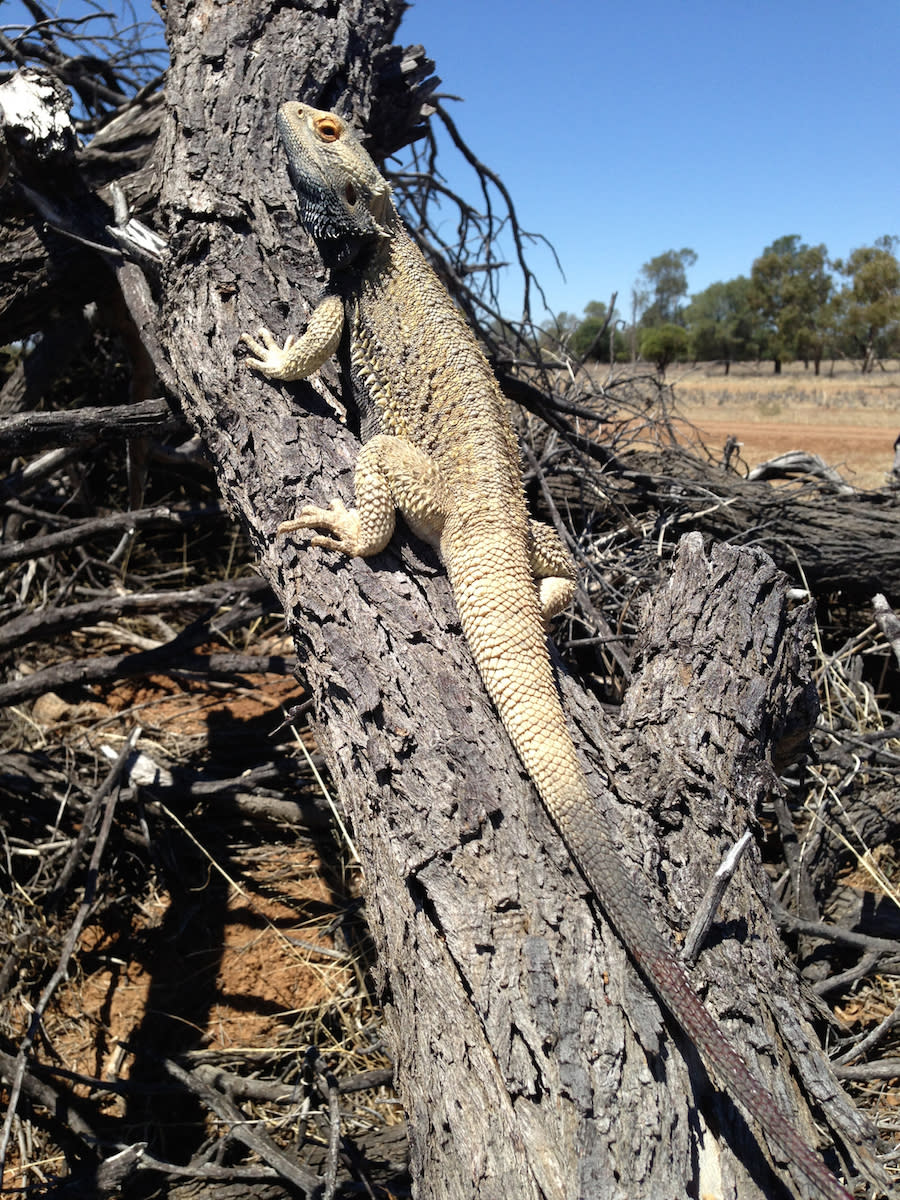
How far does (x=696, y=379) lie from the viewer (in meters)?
43.7

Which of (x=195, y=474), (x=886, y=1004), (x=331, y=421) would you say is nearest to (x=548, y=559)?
(x=331, y=421)

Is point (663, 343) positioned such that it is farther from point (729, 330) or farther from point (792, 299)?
point (729, 330)

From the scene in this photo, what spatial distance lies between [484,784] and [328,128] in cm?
313

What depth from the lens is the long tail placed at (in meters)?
1.73

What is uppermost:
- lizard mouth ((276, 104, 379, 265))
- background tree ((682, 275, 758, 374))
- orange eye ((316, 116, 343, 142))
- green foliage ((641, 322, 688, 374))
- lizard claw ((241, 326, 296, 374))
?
background tree ((682, 275, 758, 374))

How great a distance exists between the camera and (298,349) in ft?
9.97

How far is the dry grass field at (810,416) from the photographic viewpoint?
587 inches

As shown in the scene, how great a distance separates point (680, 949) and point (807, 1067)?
0.42 m

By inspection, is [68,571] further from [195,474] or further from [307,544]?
[307,544]

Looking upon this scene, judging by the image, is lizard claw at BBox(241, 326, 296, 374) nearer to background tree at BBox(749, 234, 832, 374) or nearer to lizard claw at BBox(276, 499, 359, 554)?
lizard claw at BBox(276, 499, 359, 554)

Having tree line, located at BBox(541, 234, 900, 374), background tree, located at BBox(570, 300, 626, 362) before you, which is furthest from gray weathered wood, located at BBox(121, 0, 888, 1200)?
tree line, located at BBox(541, 234, 900, 374)

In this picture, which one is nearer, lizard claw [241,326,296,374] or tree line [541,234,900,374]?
lizard claw [241,326,296,374]

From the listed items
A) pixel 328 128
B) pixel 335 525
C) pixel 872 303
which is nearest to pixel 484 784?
pixel 335 525

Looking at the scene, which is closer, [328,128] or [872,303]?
[328,128]
